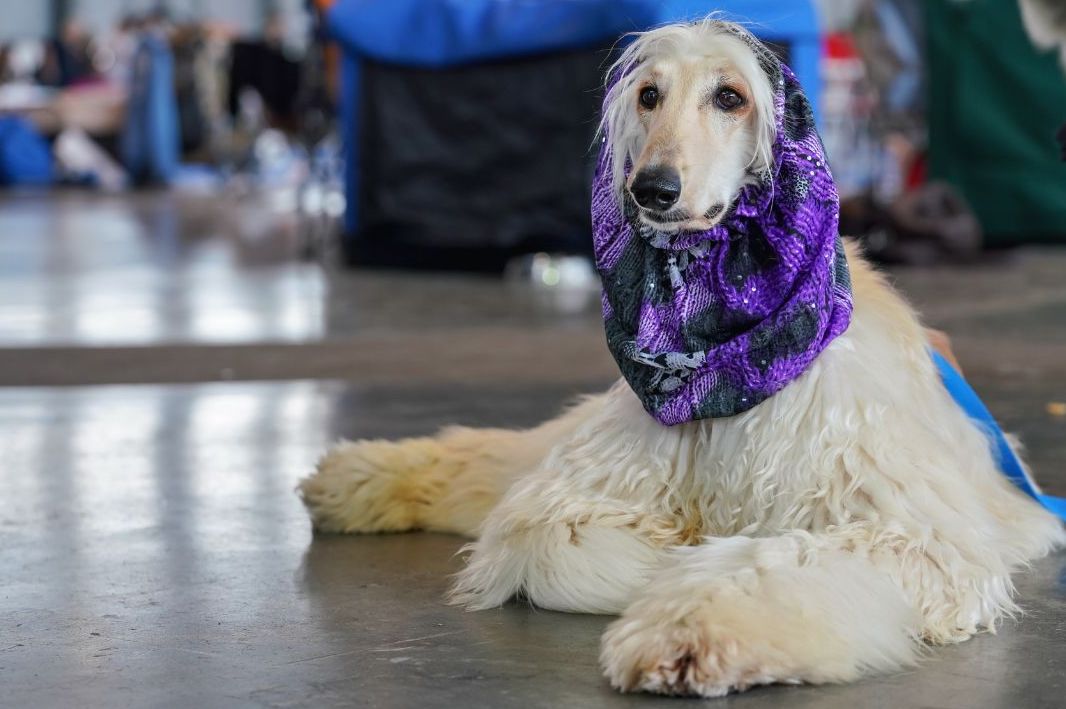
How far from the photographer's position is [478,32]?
7.52m

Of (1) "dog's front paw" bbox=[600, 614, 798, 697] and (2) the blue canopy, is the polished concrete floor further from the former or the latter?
(2) the blue canopy

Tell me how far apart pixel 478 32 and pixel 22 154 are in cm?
1067

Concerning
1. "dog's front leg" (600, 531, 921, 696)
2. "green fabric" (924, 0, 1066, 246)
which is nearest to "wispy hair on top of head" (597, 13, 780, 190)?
"dog's front leg" (600, 531, 921, 696)

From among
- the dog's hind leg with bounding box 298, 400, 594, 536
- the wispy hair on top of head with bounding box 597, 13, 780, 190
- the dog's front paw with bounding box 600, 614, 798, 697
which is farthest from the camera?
the dog's hind leg with bounding box 298, 400, 594, 536

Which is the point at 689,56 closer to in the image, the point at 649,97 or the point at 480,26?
the point at 649,97

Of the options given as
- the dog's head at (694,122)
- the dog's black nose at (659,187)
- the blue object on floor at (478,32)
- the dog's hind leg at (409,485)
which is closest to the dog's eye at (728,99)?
the dog's head at (694,122)

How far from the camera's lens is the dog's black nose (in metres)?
2.15

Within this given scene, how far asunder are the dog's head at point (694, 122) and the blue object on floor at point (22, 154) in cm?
1536

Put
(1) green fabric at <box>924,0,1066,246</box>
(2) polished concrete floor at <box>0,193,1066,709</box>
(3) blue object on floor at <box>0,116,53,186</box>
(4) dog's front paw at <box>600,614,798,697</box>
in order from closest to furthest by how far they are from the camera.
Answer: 1. (4) dog's front paw at <box>600,614,798,697</box>
2. (2) polished concrete floor at <box>0,193,1066,709</box>
3. (1) green fabric at <box>924,0,1066,246</box>
4. (3) blue object on floor at <box>0,116,53,186</box>

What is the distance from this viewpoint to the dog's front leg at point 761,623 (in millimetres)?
1928

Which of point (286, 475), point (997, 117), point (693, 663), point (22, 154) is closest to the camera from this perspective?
point (693, 663)

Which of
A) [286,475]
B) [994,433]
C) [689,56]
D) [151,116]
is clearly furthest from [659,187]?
[151,116]

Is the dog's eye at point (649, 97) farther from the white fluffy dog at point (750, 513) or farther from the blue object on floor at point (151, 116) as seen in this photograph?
the blue object on floor at point (151, 116)

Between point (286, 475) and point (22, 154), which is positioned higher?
point (286, 475)
